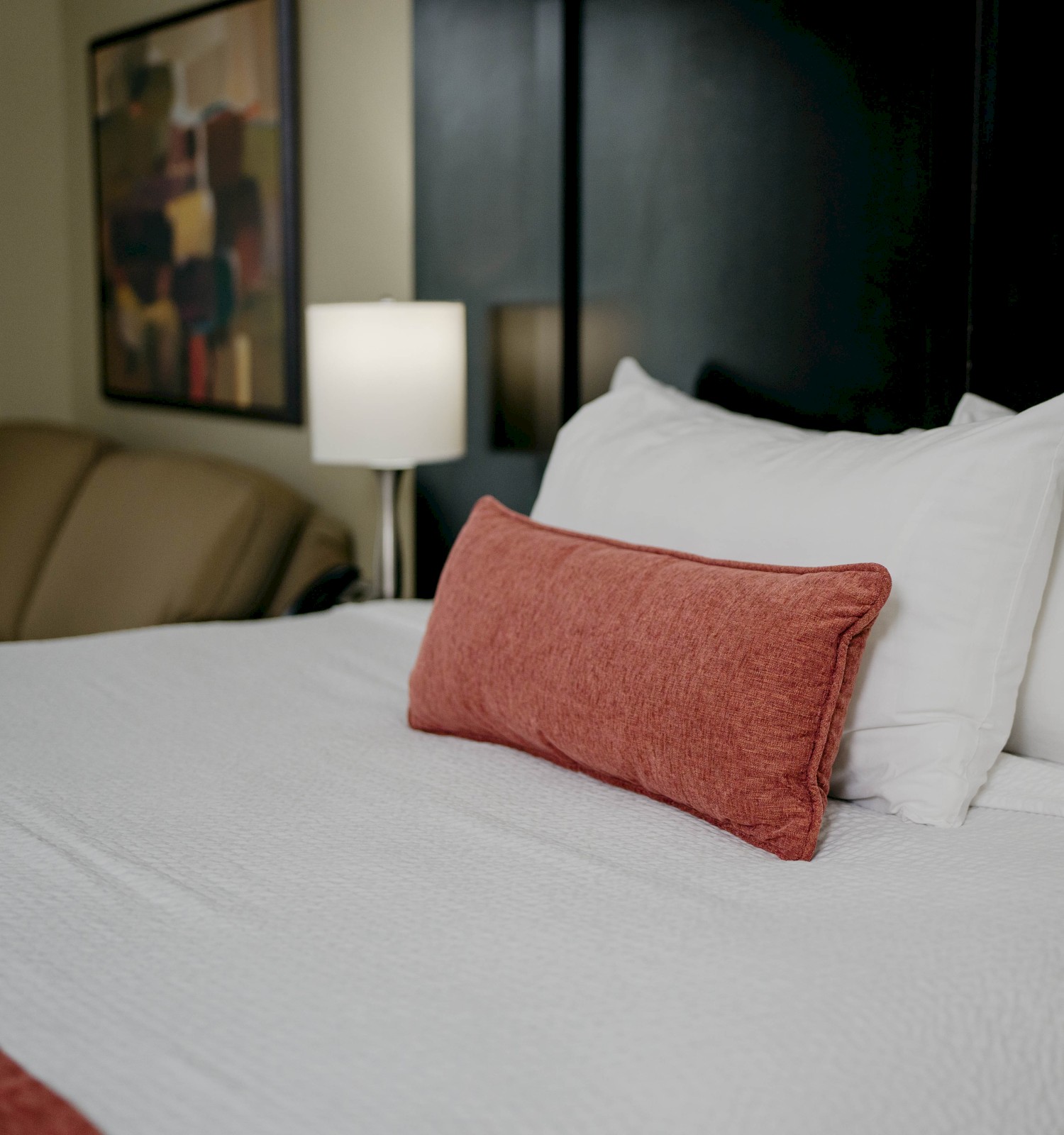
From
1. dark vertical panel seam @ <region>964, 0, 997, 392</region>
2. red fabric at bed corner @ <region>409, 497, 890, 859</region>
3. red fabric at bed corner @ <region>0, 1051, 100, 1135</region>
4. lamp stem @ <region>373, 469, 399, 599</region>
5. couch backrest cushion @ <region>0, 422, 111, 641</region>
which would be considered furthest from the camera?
couch backrest cushion @ <region>0, 422, 111, 641</region>

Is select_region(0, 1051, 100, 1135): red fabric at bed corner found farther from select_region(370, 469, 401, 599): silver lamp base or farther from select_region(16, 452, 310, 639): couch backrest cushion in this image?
select_region(16, 452, 310, 639): couch backrest cushion

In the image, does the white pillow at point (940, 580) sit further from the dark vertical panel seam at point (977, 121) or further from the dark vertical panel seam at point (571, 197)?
the dark vertical panel seam at point (571, 197)

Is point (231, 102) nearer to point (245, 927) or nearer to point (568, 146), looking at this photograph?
point (568, 146)

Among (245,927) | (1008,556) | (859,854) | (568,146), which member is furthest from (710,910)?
(568,146)

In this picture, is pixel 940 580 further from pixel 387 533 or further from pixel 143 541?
pixel 143 541

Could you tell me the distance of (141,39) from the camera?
3.48 meters

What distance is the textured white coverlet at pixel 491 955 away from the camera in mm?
735

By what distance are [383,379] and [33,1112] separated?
1706 millimetres

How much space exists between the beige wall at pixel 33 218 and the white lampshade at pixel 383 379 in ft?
6.93

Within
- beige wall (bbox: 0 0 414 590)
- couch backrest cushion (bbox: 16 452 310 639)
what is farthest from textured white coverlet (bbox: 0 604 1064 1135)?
beige wall (bbox: 0 0 414 590)

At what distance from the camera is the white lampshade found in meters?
2.26

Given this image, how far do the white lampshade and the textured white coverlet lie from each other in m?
0.99

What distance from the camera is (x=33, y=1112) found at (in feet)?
2.26

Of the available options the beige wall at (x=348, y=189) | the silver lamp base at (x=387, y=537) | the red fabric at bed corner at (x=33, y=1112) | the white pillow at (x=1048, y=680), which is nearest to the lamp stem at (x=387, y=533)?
the silver lamp base at (x=387, y=537)
